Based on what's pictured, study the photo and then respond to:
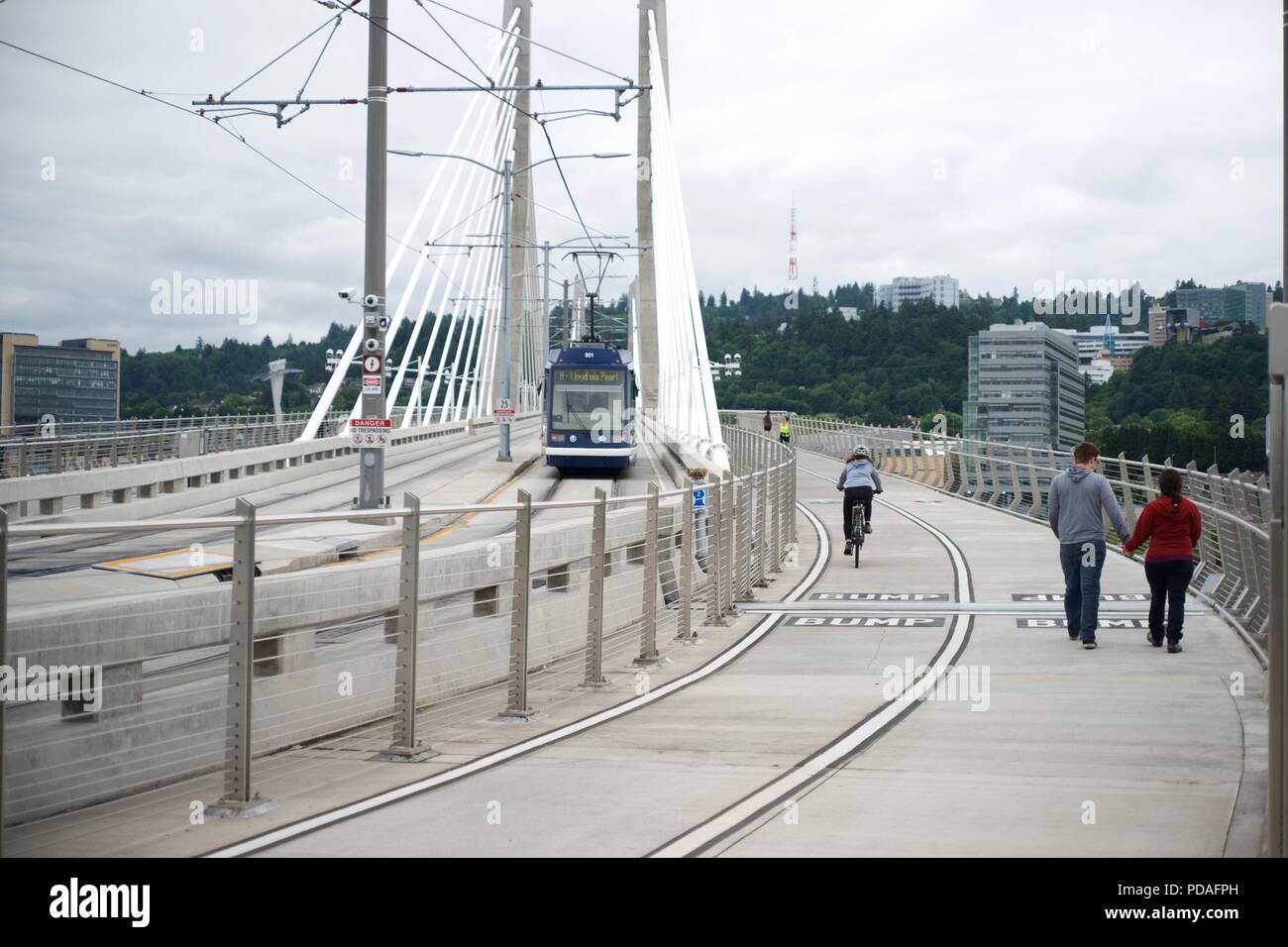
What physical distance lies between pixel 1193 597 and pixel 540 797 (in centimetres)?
1169

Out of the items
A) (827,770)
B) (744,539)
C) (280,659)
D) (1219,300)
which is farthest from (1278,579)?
(1219,300)

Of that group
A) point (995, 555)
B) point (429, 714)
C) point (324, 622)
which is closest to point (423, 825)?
point (324, 622)

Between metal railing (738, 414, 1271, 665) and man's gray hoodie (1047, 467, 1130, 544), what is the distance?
4.02 feet

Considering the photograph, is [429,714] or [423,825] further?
[429,714]

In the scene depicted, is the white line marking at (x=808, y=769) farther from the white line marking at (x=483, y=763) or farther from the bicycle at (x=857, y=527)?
the bicycle at (x=857, y=527)

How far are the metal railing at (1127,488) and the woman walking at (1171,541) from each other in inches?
22.0

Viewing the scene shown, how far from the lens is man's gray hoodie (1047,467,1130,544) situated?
515 inches

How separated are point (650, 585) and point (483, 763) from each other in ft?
15.2

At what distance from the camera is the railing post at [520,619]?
978cm

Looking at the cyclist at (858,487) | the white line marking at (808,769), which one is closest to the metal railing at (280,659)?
the white line marking at (808,769)

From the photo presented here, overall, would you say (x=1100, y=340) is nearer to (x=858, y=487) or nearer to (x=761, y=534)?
(x=858, y=487)
